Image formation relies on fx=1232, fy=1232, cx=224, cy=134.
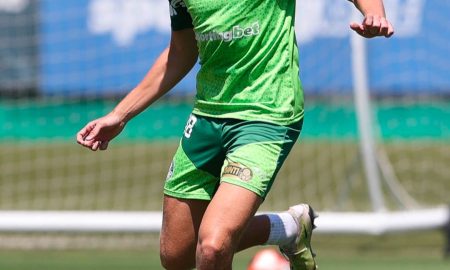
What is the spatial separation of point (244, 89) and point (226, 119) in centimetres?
15

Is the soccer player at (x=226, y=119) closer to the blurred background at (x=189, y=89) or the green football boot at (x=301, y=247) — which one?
the green football boot at (x=301, y=247)

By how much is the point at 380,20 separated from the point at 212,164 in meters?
1.08

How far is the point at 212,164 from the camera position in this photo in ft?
17.5

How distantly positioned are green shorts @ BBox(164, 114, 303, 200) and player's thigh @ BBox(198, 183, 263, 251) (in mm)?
42

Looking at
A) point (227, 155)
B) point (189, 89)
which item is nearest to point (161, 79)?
point (227, 155)

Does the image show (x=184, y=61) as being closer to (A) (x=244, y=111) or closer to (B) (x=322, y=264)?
(A) (x=244, y=111)

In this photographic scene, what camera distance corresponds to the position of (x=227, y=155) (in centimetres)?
515

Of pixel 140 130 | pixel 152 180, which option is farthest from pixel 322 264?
pixel 152 180

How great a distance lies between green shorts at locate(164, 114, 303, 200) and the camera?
5023 millimetres

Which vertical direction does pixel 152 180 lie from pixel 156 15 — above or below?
below

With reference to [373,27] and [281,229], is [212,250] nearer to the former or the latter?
[281,229]

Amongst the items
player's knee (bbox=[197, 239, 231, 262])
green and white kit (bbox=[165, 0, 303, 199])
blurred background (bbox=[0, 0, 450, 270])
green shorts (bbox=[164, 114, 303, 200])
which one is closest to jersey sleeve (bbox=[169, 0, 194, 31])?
green and white kit (bbox=[165, 0, 303, 199])

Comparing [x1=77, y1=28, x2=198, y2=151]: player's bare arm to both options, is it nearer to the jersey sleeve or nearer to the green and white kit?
the jersey sleeve

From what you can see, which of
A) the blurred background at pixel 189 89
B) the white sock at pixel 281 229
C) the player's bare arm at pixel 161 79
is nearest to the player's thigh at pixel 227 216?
the white sock at pixel 281 229
